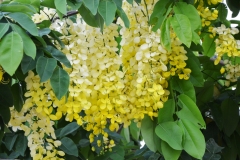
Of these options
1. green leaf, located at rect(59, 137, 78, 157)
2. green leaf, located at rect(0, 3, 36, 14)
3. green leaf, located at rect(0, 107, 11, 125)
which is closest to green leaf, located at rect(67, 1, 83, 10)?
green leaf, located at rect(0, 3, 36, 14)

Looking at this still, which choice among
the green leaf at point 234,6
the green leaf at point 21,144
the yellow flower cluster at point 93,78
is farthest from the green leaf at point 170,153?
the green leaf at point 234,6

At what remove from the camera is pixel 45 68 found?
1017 millimetres

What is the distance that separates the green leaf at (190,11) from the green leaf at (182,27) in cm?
5

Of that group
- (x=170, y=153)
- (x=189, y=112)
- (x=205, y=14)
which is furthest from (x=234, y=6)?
(x=170, y=153)

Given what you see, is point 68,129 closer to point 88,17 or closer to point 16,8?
point 88,17

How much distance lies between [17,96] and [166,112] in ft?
1.34

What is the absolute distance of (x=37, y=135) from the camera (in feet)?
4.11

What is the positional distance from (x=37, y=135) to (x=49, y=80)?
0.23m

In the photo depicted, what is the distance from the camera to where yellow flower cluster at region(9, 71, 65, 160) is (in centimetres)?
109

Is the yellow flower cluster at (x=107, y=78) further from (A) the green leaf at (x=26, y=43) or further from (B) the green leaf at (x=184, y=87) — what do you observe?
(A) the green leaf at (x=26, y=43)

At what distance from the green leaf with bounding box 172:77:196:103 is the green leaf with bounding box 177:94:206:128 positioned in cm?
4

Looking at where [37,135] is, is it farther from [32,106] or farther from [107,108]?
[107,108]

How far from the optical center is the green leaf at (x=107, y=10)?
1.07 metres

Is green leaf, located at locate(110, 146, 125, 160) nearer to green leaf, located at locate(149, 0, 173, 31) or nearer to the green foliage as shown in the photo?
the green foliage
